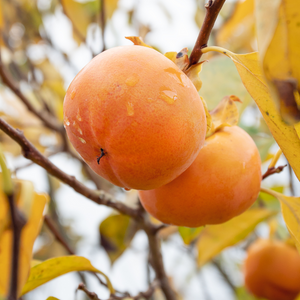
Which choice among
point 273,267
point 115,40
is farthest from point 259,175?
point 115,40

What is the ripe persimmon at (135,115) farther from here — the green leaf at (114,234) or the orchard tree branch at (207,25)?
the green leaf at (114,234)

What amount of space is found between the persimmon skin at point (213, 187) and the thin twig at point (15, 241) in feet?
0.92

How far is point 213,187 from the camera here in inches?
25.0

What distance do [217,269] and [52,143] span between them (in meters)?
1.38

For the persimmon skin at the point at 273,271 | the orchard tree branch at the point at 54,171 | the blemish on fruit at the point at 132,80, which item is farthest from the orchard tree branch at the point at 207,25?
the persimmon skin at the point at 273,271

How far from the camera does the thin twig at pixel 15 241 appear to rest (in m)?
0.45

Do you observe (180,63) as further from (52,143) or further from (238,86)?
(52,143)

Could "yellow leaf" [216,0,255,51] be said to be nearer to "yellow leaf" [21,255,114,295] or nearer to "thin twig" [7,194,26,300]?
"yellow leaf" [21,255,114,295]

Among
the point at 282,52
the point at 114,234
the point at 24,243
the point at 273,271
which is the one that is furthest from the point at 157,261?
the point at 282,52

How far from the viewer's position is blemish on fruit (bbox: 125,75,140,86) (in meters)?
0.49

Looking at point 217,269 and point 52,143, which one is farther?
point 217,269

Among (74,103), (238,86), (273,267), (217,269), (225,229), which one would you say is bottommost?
(217,269)

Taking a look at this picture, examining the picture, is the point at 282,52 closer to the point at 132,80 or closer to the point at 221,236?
the point at 132,80

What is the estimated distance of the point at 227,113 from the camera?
2.44 ft
